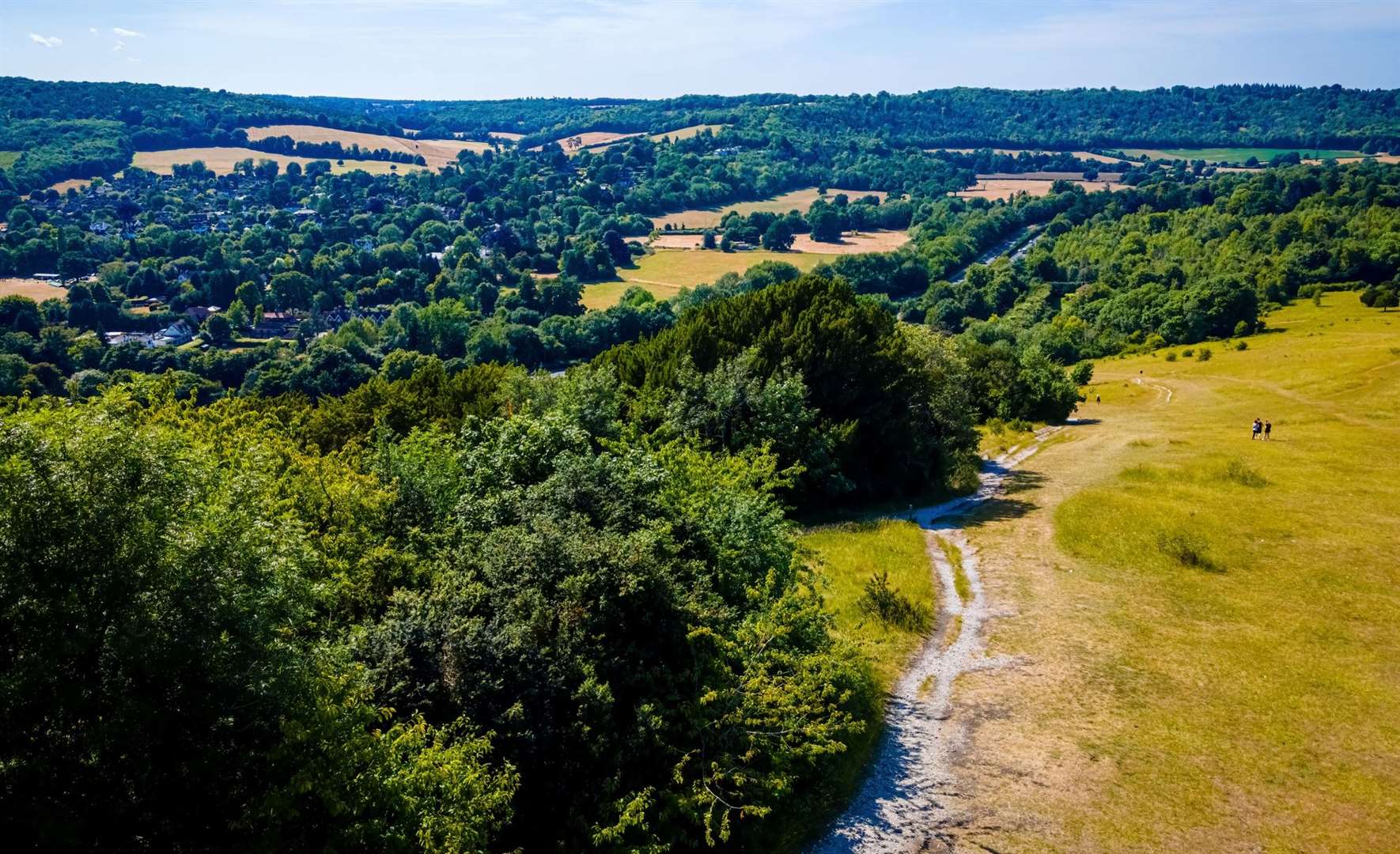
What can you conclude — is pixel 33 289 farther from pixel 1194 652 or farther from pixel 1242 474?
pixel 1194 652

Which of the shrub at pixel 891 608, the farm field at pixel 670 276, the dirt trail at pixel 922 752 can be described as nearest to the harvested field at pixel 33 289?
the farm field at pixel 670 276

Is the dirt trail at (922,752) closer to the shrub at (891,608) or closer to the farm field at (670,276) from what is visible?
the shrub at (891,608)

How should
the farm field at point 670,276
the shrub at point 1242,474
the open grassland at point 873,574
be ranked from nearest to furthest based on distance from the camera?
the open grassland at point 873,574
the shrub at point 1242,474
the farm field at point 670,276

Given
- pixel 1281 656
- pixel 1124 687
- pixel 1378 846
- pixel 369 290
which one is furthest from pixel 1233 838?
pixel 369 290

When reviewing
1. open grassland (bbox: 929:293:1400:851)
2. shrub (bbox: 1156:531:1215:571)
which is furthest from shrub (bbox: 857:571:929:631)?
shrub (bbox: 1156:531:1215:571)

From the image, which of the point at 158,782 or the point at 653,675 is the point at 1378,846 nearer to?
the point at 653,675

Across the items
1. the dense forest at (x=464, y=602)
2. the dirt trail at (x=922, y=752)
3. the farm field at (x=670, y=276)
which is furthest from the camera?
the farm field at (x=670, y=276)
